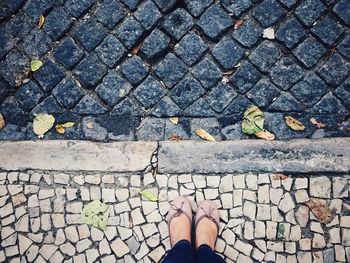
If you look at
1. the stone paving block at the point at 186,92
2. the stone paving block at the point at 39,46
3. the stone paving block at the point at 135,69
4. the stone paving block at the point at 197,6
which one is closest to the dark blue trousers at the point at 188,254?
the stone paving block at the point at 186,92

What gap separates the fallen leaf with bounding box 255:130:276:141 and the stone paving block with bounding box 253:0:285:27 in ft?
3.02

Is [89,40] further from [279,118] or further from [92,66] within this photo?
[279,118]

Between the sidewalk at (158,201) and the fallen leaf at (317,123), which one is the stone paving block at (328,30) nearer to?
the fallen leaf at (317,123)

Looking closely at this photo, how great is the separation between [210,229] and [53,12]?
2.33 m

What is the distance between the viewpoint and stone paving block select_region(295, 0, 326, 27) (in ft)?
9.50

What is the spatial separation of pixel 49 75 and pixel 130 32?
82 centimetres

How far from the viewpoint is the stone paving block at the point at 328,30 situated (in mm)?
2881

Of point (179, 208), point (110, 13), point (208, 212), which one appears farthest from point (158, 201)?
point (110, 13)

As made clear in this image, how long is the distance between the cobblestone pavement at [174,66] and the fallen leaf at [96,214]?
1.89 ft

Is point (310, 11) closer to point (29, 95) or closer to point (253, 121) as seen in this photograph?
point (253, 121)

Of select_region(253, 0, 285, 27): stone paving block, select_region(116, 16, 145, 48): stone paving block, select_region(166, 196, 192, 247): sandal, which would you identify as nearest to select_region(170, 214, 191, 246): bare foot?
select_region(166, 196, 192, 247): sandal

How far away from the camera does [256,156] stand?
9.28 feet

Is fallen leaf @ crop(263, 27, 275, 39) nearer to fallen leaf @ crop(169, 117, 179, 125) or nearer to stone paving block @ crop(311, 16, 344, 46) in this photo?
stone paving block @ crop(311, 16, 344, 46)

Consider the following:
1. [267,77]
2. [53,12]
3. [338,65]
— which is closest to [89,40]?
[53,12]
